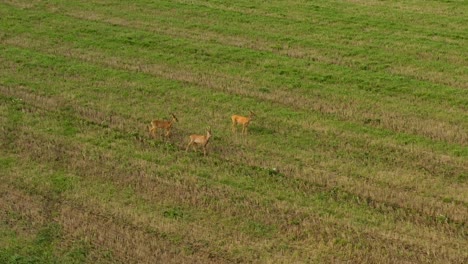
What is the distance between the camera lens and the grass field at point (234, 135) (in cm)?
1512

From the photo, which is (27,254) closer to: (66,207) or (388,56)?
(66,207)

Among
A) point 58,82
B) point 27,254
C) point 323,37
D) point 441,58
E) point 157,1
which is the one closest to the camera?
point 27,254

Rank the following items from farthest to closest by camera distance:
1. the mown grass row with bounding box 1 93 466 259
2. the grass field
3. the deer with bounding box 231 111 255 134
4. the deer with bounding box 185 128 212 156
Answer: the deer with bounding box 231 111 255 134 < the deer with bounding box 185 128 212 156 < the mown grass row with bounding box 1 93 466 259 < the grass field

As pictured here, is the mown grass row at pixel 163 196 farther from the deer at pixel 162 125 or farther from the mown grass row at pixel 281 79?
the mown grass row at pixel 281 79

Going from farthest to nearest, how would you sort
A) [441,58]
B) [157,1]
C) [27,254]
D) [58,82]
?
[157,1]
[441,58]
[58,82]
[27,254]

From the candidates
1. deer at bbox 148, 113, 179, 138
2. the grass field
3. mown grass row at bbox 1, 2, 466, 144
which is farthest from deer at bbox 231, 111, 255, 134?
mown grass row at bbox 1, 2, 466, 144

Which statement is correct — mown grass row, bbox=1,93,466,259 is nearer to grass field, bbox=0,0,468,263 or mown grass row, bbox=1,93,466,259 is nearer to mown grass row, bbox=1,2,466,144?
grass field, bbox=0,0,468,263

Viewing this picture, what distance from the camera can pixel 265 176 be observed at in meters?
17.7

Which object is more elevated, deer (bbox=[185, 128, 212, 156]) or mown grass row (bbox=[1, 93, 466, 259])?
deer (bbox=[185, 128, 212, 156])

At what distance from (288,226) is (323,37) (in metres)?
14.9

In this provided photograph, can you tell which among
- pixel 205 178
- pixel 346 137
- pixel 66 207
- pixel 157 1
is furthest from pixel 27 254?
pixel 157 1

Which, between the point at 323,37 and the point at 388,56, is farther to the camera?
the point at 323,37

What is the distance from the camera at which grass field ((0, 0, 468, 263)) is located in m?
15.1

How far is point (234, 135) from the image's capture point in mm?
19938
